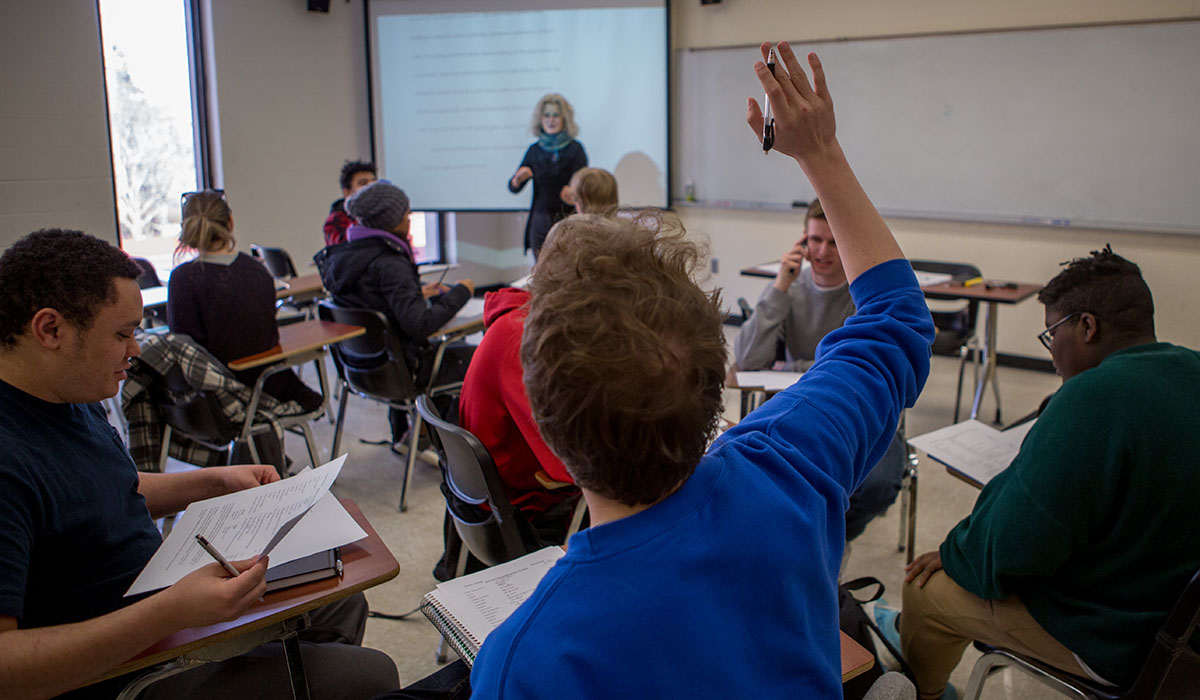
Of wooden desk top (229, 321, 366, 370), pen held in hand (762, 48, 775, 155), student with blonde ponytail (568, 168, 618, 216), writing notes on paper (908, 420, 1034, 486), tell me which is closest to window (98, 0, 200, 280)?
wooden desk top (229, 321, 366, 370)

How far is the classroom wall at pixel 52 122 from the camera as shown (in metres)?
4.34

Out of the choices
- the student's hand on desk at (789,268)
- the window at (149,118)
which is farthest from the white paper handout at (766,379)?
the window at (149,118)

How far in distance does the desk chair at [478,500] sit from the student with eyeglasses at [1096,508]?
911mm

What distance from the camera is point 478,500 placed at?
74.4 inches

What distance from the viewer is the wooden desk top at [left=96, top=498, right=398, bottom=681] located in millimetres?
1212

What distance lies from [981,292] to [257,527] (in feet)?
12.1

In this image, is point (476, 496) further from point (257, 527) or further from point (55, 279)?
point (55, 279)

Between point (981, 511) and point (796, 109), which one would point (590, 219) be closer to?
point (796, 109)

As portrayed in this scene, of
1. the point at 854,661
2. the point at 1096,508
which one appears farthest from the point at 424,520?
the point at 1096,508

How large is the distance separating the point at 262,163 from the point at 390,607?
13.5 ft

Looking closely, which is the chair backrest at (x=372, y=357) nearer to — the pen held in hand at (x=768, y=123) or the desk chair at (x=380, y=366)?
the desk chair at (x=380, y=366)

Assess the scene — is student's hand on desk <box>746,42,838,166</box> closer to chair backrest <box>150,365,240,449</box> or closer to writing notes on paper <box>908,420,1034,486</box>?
writing notes on paper <box>908,420,1034,486</box>

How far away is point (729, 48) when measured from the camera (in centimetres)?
585

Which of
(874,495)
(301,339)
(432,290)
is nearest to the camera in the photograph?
(874,495)
